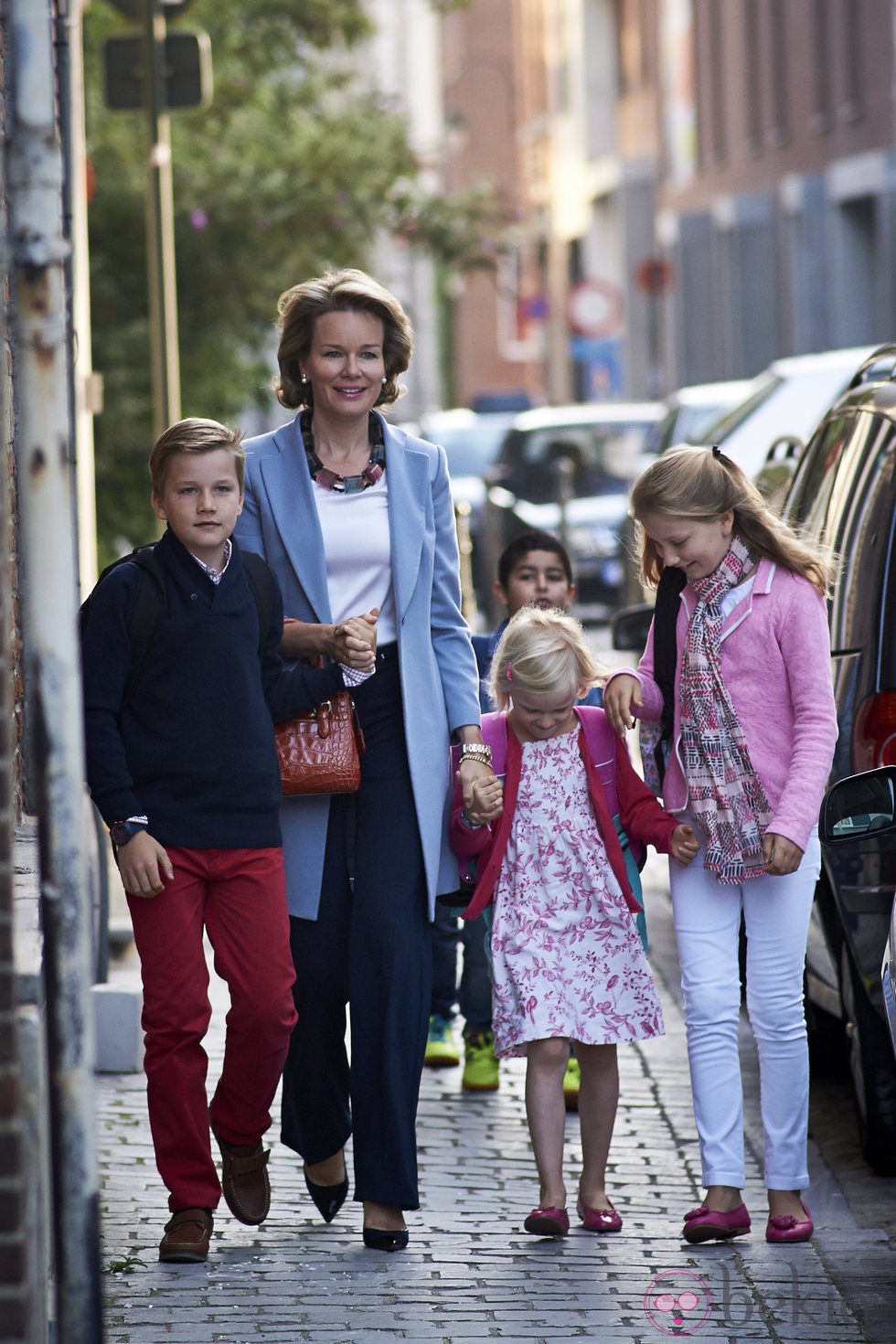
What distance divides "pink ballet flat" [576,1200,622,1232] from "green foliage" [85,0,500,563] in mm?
9668

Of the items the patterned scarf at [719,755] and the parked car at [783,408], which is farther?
the parked car at [783,408]

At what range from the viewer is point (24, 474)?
308 cm

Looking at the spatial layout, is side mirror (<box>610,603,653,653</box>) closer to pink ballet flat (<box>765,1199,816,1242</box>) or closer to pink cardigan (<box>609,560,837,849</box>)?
pink cardigan (<box>609,560,837,849</box>)

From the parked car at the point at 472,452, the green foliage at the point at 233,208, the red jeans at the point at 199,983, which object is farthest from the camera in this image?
→ the parked car at the point at 472,452

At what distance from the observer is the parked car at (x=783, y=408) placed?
1017 cm

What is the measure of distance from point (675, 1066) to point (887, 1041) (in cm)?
153

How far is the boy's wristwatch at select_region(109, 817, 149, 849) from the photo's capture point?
473 centimetres

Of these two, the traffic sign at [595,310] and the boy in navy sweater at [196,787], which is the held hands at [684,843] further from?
the traffic sign at [595,310]

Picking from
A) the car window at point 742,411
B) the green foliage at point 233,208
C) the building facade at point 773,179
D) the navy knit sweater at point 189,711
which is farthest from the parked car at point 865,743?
the building facade at point 773,179

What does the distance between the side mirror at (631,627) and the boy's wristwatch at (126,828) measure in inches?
116

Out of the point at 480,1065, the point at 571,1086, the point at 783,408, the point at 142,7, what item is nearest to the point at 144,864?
the point at 571,1086

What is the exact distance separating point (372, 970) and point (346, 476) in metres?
1.06

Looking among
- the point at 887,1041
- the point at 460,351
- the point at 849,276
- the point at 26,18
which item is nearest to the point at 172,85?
the point at 887,1041

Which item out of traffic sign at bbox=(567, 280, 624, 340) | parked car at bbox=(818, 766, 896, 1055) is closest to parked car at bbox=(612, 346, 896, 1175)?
parked car at bbox=(818, 766, 896, 1055)
